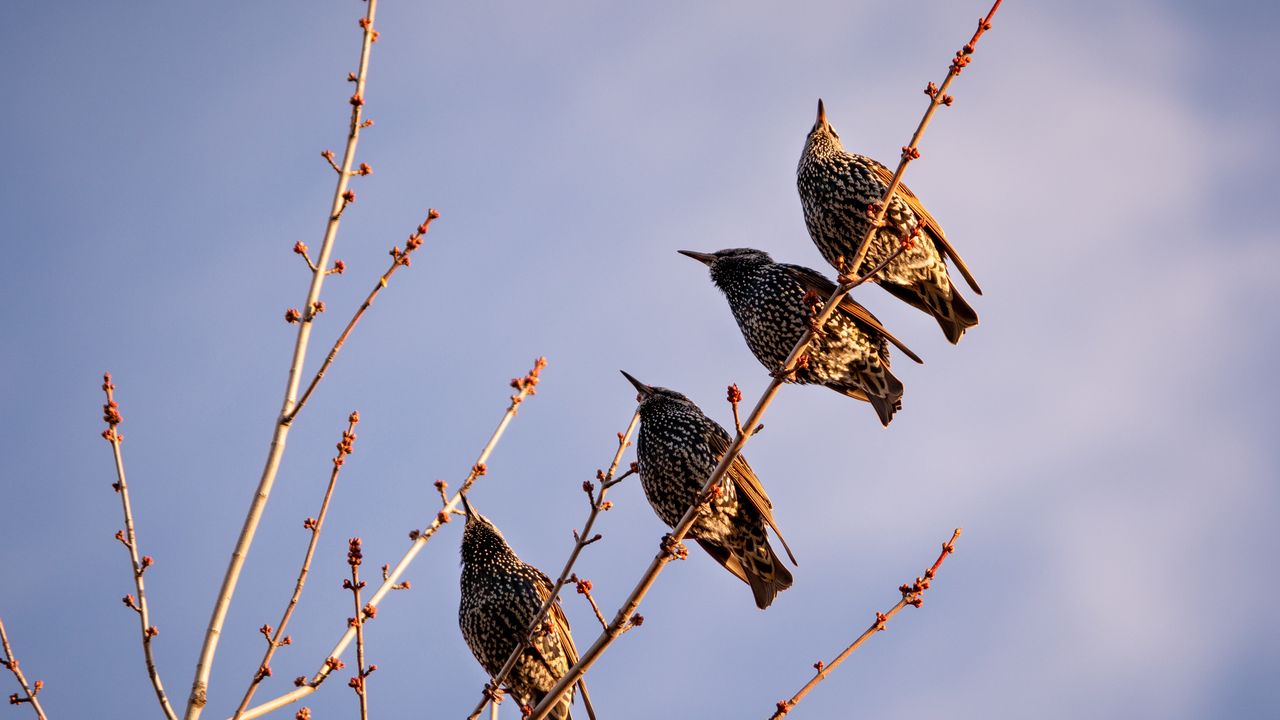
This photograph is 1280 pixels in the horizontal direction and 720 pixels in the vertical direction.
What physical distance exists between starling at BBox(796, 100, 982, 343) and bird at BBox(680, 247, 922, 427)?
0.87 feet

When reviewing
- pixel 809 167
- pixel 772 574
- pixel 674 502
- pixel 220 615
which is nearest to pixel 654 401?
pixel 674 502

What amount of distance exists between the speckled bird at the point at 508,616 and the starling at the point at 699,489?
34.3 inches

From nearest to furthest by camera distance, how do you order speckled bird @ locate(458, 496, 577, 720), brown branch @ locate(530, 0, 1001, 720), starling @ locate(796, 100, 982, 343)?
brown branch @ locate(530, 0, 1001, 720) → speckled bird @ locate(458, 496, 577, 720) → starling @ locate(796, 100, 982, 343)

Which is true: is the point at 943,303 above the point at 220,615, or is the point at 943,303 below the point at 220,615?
above

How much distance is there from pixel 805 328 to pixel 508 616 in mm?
2277

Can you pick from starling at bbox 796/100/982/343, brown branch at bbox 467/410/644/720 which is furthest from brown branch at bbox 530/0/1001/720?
starling at bbox 796/100/982/343

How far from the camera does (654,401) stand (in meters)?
6.91

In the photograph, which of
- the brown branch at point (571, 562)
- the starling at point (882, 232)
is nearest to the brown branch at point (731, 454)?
the brown branch at point (571, 562)

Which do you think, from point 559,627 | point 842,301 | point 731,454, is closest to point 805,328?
point 842,301

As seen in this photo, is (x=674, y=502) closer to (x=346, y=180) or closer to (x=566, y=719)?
(x=566, y=719)

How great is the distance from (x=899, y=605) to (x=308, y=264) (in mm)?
2323

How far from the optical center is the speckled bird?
6016 mm

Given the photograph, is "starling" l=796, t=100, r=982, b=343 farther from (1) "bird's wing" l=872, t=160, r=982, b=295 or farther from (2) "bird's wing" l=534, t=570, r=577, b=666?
(2) "bird's wing" l=534, t=570, r=577, b=666

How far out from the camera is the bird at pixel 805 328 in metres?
6.47
